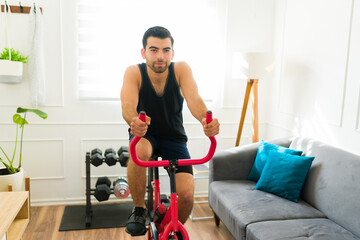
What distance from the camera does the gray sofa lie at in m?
2.12

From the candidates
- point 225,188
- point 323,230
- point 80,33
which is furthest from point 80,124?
point 323,230

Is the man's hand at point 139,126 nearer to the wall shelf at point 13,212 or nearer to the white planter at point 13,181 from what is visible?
the wall shelf at point 13,212

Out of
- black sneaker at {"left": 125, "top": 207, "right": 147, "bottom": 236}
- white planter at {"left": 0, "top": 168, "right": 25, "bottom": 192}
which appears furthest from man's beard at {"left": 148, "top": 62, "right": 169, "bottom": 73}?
white planter at {"left": 0, "top": 168, "right": 25, "bottom": 192}

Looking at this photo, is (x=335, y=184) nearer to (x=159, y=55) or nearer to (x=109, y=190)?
(x=159, y=55)

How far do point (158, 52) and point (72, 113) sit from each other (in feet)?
6.15

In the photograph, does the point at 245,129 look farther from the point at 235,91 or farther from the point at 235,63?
the point at 235,63

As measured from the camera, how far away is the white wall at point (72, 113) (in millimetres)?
3398

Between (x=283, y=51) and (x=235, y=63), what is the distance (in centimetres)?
63

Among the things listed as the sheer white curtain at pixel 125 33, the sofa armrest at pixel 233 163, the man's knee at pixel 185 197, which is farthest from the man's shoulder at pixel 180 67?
the sheer white curtain at pixel 125 33

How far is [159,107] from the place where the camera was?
2.19m

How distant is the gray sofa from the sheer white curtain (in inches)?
59.5

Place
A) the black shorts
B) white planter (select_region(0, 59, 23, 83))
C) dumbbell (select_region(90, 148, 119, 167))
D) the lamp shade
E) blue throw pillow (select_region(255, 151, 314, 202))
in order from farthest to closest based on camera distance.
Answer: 1. the lamp shade
2. dumbbell (select_region(90, 148, 119, 167))
3. white planter (select_region(0, 59, 23, 83))
4. blue throw pillow (select_region(255, 151, 314, 202))
5. the black shorts

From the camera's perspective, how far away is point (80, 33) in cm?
346

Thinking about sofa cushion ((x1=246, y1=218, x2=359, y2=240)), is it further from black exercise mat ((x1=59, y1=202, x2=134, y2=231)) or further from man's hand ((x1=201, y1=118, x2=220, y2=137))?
black exercise mat ((x1=59, y1=202, x2=134, y2=231))
